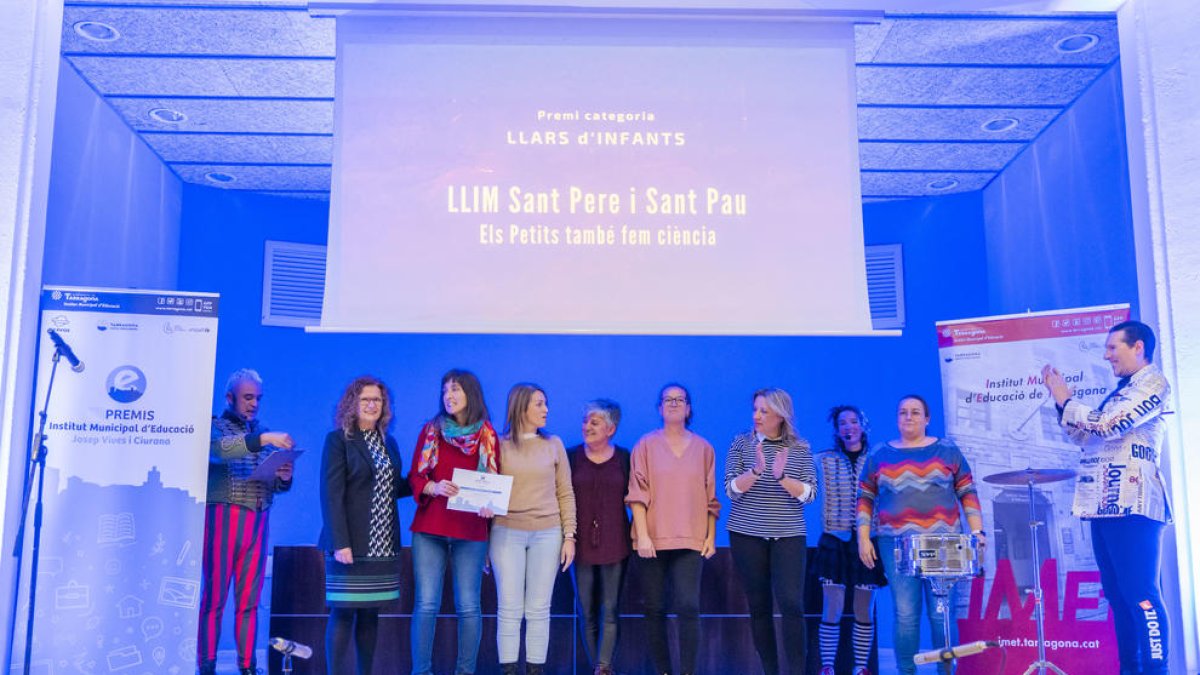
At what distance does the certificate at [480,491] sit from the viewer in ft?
14.6

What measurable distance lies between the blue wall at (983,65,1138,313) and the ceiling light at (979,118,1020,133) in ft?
0.82

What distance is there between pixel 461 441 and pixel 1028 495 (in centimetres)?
250

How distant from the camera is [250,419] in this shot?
482 centimetres

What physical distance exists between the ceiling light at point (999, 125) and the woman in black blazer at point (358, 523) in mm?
3848

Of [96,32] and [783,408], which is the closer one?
[783,408]

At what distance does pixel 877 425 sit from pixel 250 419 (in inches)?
171

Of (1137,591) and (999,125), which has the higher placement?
(999,125)

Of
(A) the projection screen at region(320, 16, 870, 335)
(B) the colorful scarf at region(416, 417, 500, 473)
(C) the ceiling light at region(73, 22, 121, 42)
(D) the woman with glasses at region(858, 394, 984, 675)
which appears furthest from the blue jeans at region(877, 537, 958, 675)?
(C) the ceiling light at region(73, 22, 121, 42)

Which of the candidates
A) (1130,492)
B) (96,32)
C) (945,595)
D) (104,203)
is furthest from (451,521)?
(104,203)

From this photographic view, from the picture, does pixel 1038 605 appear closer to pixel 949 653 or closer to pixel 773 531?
pixel 949 653

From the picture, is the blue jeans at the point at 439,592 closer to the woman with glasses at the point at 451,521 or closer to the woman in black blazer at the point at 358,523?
the woman with glasses at the point at 451,521

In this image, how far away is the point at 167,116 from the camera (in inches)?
238

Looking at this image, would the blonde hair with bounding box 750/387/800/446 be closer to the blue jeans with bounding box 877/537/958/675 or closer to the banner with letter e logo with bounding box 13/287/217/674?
the blue jeans with bounding box 877/537/958/675

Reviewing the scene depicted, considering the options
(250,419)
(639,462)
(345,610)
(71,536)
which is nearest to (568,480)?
(639,462)
